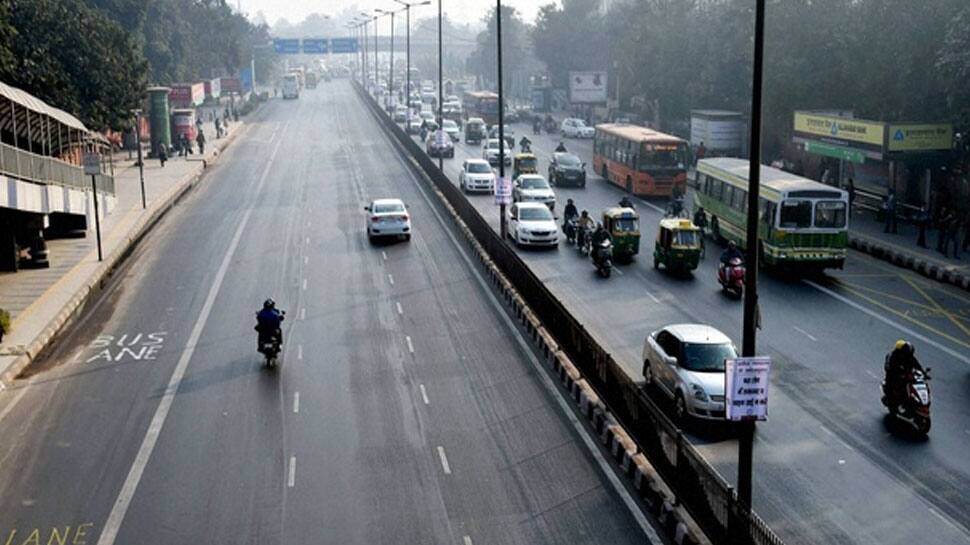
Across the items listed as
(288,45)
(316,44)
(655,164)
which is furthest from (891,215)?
(288,45)

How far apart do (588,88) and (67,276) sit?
234ft

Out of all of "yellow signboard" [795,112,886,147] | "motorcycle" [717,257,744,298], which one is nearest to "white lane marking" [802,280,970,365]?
"motorcycle" [717,257,744,298]

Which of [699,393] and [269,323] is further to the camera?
[269,323]

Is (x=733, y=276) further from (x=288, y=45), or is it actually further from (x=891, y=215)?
(x=288, y=45)

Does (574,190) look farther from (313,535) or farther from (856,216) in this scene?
(313,535)

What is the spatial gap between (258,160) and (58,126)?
33.7m

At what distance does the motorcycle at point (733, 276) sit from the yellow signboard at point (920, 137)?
14.9m

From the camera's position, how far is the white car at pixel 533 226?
37.8 meters

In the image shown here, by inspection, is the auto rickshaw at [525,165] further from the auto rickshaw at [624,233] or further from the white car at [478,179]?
the auto rickshaw at [624,233]

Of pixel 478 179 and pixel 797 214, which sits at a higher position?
pixel 797 214

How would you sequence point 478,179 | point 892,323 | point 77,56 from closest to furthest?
1. point 892,323
2. point 478,179
3. point 77,56

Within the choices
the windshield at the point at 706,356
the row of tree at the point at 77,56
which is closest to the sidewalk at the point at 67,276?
the row of tree at the point at 77,56

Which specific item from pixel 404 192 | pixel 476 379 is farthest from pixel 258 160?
pixel 476 379

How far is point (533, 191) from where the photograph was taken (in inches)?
1829
